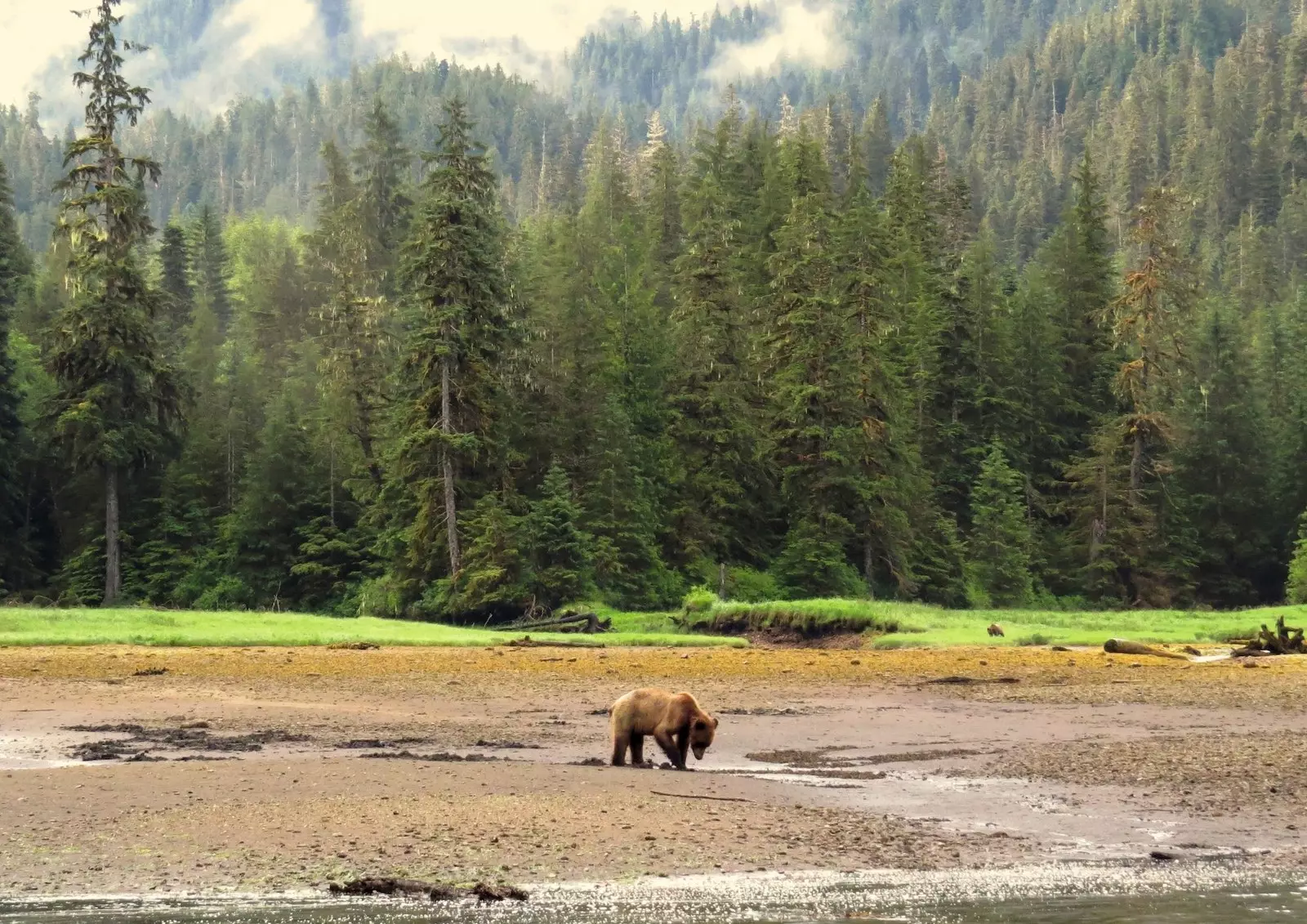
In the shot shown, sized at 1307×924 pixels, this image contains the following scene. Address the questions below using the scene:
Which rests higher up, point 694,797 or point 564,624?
point 564,624

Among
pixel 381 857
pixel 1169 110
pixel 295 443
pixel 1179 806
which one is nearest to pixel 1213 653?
pixel 1179 806

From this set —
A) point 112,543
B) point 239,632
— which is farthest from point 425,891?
point 112,543

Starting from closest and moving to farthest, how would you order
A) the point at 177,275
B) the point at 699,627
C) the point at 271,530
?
the point at 699,627 → the point at 271,530 → the point at 177,275

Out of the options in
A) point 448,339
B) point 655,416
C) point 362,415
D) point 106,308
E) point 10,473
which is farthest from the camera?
point 362,415

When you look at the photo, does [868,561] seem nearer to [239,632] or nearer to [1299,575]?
[1299,575]

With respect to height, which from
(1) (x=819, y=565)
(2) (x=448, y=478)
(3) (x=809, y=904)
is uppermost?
(2) (x=448, y=478)

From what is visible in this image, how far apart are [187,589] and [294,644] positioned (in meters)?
25.0

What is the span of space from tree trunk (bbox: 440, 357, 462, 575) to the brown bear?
3145 cm

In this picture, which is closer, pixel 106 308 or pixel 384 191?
pixel 106 308

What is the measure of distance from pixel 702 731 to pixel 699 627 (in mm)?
23498

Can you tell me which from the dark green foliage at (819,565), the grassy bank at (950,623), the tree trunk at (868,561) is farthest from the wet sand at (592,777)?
the tree trunk at (868,561)

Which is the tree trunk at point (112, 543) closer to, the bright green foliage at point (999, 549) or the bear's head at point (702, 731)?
the bright green foliage at point (999, 549)

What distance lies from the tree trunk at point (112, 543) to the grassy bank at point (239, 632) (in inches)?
408

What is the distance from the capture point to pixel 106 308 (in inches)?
1967
